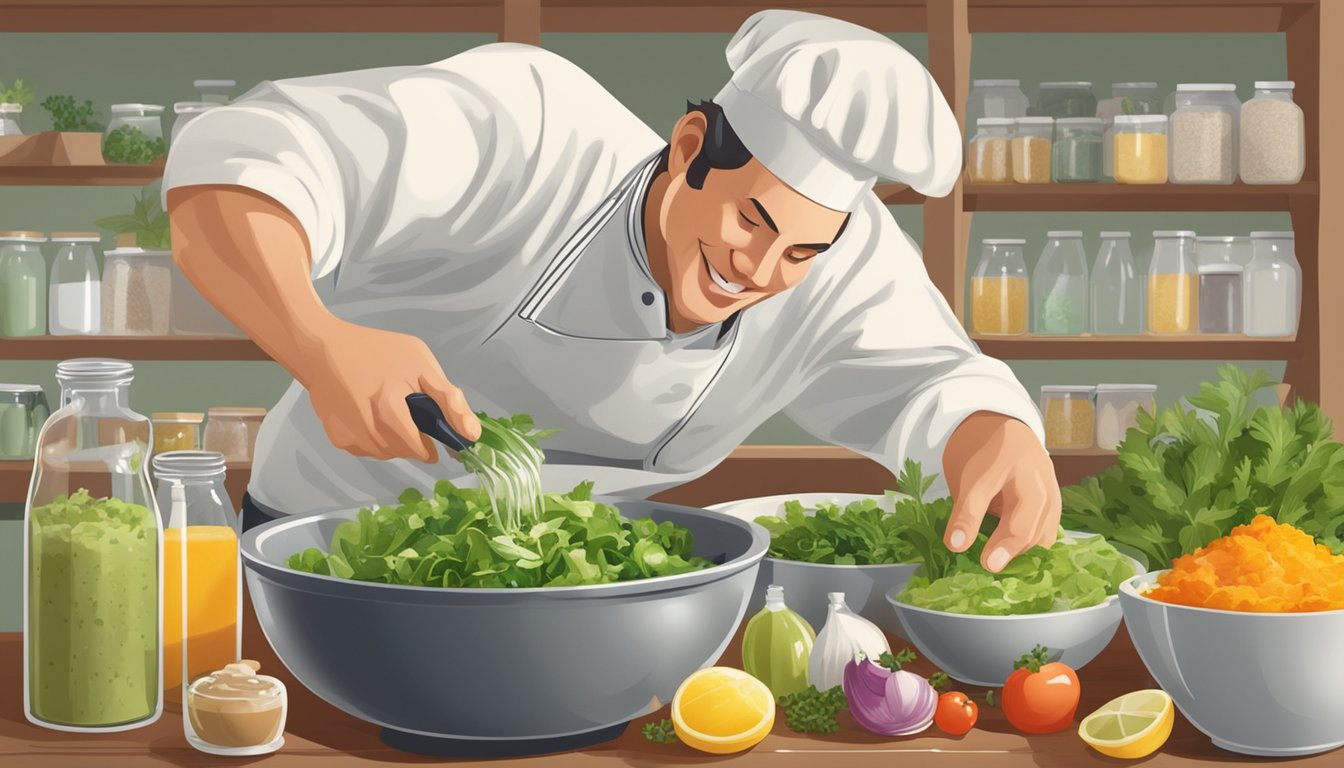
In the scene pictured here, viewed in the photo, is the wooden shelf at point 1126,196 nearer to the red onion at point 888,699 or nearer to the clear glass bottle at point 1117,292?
the clear glass bottle at point 1117,292

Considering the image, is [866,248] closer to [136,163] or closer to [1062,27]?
[1062,27]

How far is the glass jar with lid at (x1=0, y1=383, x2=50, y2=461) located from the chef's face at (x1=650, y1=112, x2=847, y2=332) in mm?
2098

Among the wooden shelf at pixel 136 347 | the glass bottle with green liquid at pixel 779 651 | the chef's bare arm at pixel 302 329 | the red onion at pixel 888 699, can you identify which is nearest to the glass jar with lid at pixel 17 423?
the wooden shelf at pixel 136 347

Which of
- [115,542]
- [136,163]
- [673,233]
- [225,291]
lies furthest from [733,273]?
[136,163]

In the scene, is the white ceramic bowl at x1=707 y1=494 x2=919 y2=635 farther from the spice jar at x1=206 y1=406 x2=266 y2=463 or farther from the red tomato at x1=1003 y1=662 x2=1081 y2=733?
the spice jar at x1=206 y1=406 x2=266 y2=463

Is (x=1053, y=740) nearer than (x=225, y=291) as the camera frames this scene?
Yes

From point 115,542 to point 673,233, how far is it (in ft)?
2.38

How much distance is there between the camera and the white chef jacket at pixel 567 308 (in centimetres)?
139

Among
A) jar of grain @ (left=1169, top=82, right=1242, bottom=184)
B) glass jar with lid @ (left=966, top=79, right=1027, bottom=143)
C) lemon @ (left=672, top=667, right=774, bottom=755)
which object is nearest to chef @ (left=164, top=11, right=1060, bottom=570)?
lemon @ (left=672, top=667, right=774, bottom=755)

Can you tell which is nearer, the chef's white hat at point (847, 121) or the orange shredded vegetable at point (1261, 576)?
the orange shredded vegetable at point (1261, 576)

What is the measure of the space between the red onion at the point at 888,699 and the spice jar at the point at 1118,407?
222 centimetres

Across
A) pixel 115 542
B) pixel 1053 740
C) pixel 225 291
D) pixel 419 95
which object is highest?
pixel 419 95

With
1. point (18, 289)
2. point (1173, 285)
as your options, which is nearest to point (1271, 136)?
point (1173, 285)

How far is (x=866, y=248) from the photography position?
1681 mm
